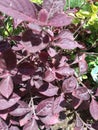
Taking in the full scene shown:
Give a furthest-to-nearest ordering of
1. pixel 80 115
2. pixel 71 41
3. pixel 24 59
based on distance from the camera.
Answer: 1. pixel 80 115
2. pixel 24 59
3. pixel 71 41

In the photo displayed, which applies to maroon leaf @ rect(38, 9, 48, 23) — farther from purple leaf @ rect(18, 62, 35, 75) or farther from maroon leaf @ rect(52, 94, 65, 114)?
maroon leaf @ rect(52, 94, 65, 114)

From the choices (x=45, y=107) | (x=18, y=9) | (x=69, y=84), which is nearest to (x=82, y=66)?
(x=69, y=84)

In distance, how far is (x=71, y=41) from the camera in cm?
108

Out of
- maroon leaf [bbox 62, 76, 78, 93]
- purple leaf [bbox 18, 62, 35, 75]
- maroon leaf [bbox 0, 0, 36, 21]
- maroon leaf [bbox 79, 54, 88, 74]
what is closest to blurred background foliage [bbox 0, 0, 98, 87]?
maroon leaf [bbox 79, 54, 88, 74]

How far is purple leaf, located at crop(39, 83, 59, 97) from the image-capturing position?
3.96ft

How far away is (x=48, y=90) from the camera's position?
1.21 meters

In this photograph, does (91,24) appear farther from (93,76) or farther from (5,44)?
(5,44)

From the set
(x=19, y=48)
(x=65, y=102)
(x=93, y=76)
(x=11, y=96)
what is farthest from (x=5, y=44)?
(x=93, y=76)

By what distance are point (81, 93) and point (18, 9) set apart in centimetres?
50

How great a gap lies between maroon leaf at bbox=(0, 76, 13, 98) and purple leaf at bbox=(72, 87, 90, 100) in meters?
0.25

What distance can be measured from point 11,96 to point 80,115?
15.5 inches

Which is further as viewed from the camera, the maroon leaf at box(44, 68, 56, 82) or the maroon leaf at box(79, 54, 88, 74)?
the maroon leaf at box(79, 54, 88, 74)

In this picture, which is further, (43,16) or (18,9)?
(43,16)

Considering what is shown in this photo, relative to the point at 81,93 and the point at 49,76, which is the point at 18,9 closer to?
the point at 49,76
